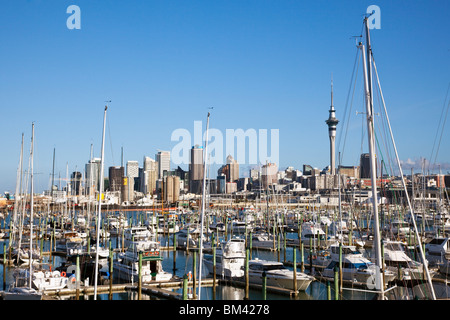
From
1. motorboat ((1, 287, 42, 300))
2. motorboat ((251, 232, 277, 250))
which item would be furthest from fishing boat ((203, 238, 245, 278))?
motorboat ((251, 232, 277, 250))

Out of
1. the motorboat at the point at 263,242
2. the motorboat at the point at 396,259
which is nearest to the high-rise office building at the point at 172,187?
the motorboat at the point at 263,242

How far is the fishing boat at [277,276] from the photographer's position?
2506cm

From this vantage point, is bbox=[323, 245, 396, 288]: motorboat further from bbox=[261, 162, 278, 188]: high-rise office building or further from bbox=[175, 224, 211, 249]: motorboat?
bbox=[261, 162, 278, 188]: high-rise office building

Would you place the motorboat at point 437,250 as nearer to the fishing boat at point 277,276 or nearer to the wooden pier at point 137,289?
the fishing boat at point 277,276

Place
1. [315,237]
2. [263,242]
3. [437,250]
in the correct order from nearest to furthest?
[437,250]
[263,242]
[315,237]

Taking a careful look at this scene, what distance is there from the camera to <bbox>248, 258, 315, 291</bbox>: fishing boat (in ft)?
82.2

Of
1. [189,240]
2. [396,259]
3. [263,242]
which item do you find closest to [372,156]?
[396,259]

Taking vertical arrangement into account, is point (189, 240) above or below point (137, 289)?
above

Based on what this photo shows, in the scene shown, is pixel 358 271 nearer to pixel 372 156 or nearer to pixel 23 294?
pixel 372 156

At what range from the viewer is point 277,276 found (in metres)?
25.5

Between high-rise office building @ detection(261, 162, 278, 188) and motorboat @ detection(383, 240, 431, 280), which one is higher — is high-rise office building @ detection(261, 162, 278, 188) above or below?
above
